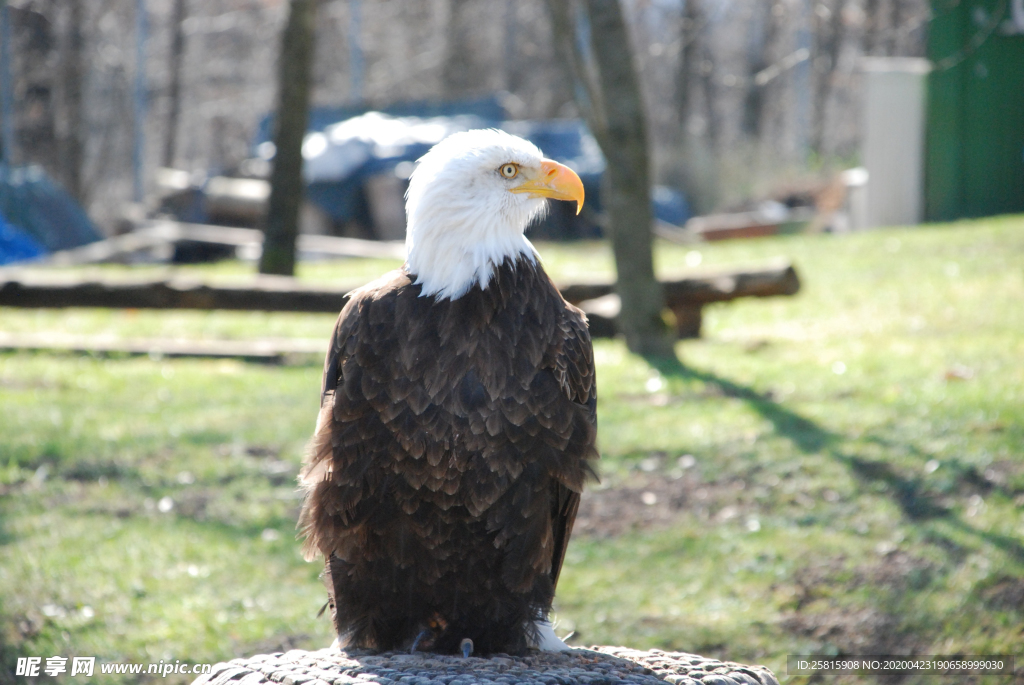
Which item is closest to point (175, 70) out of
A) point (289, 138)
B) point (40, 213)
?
point (40, 213)

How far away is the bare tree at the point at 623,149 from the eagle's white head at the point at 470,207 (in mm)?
3720

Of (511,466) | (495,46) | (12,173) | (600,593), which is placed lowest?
(600,593)

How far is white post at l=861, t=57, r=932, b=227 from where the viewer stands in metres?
12.0

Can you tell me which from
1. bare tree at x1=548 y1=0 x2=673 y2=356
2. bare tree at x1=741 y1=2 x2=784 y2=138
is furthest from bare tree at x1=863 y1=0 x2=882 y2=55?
bare tree at x1=548 y1=0 x2=673 y2=356

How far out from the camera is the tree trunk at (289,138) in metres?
10.0

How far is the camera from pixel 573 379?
2844 millimetres

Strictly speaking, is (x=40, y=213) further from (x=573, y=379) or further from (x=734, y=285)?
(x=573, y=379)

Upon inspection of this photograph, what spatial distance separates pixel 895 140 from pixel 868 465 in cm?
851

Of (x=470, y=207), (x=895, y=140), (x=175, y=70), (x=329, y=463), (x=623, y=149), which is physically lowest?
(x=329, y=463)

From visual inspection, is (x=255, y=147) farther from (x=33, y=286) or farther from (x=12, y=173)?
(x=33, y=286)

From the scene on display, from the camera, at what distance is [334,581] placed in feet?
9.73

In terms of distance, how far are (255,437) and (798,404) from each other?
3.30 m

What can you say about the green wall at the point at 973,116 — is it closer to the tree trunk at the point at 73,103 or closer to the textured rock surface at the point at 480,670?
the textured rock surface at the point at 480,670

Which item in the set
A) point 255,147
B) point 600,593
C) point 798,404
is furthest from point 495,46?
point 600,593
